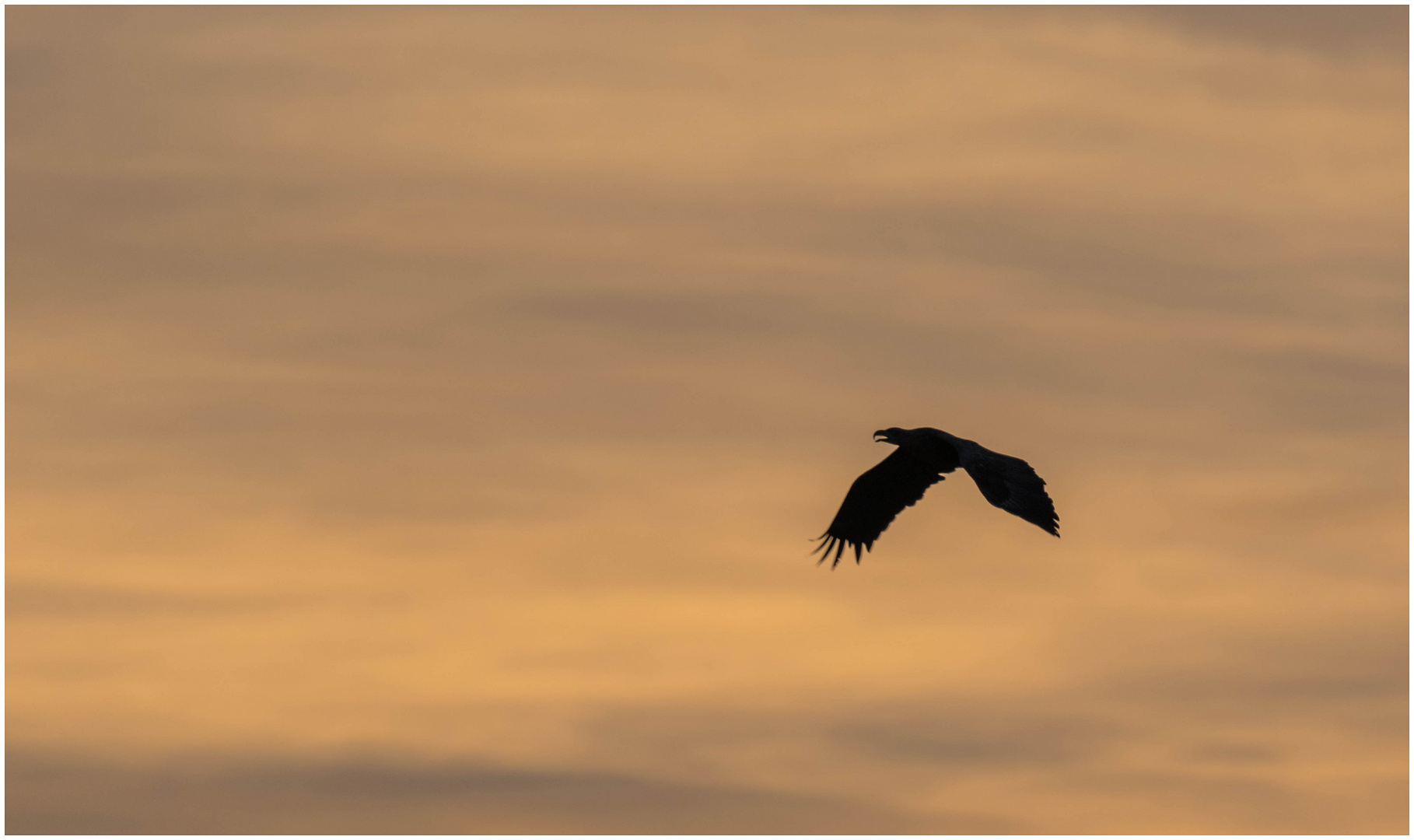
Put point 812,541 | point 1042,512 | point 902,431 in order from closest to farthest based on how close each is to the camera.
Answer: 1. point 1042,512
2. point 902,431
3. point 812,541

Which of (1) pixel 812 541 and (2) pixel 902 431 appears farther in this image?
(1) pixel 812 541

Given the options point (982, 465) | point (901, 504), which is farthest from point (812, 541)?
point (982, 465)

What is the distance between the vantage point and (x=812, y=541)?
46000 mm

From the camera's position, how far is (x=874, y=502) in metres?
45.2

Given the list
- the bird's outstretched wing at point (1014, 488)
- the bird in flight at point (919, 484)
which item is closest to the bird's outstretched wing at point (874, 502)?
the bird in flight at point (919, 484)

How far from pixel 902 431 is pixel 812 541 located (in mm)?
4160

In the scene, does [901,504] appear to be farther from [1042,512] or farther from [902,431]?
[1042,512]

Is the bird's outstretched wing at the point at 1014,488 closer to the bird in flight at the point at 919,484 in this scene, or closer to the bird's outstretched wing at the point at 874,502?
the bird in flight at the point at 919,484

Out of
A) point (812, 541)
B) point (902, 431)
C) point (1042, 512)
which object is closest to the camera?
point (1042, 512)

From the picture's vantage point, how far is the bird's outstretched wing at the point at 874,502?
4466 cm

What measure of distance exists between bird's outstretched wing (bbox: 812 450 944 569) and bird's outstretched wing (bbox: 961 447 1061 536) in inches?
176

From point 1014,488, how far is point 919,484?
6.17m

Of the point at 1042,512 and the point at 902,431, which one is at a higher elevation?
the point at 902,431

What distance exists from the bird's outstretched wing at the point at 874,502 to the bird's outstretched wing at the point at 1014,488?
14.6ft
